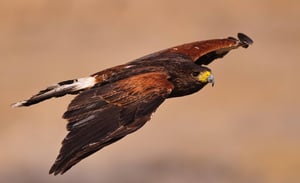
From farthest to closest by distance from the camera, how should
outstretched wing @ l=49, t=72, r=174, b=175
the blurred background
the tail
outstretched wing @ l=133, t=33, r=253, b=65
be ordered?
the blurred background, outstretched wing @ l=133, t=33, r=253, b=65, the tail, outstretched wing @ l=49, t=72, r=174, b=175

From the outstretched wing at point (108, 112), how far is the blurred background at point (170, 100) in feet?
17.7

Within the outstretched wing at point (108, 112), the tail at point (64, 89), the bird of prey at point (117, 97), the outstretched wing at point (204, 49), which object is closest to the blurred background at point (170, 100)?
the outstretched wing at point (204, 49)

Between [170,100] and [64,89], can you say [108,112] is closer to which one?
[64,89]

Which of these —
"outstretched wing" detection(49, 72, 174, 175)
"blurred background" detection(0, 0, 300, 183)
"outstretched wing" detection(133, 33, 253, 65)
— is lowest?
"outstretched wing" detection(49, 72, 174, 175)

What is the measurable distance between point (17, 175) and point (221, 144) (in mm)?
2617

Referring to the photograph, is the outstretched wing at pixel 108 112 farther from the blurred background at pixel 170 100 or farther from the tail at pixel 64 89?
the blurred background at pixel 170 100

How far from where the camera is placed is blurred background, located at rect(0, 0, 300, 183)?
21641 mm

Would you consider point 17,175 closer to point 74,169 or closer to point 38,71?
point 74,169

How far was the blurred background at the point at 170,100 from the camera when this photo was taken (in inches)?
852

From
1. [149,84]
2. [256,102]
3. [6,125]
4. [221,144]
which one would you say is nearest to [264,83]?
[256,102]

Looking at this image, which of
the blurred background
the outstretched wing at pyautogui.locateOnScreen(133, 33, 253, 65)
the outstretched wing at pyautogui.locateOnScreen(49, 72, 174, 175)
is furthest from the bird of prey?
the blurred background

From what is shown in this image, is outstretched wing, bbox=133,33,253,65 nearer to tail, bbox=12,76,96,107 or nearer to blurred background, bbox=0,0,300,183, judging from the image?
tail, bbox=12,76,96,107

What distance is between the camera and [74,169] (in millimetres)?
21359

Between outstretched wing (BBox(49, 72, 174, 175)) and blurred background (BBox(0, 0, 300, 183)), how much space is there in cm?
541
